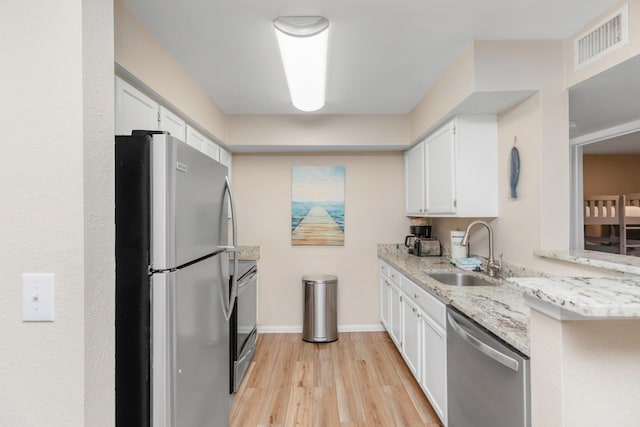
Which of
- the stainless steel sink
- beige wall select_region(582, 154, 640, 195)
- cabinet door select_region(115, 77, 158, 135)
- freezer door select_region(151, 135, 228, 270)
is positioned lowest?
the stainless steel sink

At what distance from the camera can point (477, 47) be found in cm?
198

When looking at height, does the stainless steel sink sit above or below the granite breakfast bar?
below

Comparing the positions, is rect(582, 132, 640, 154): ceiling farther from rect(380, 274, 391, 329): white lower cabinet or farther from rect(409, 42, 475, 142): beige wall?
rect(380, 274, 391, 329): white lower cabinet

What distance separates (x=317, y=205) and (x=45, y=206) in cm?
304

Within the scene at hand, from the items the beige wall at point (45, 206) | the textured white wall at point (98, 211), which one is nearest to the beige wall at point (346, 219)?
the textured white wall at point (98, 211)

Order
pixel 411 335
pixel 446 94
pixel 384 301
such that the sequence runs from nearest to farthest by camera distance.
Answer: pixel 446 94
pixel 411 335
pixel 384 301

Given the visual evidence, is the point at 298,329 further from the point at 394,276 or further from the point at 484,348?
the point at 484,348

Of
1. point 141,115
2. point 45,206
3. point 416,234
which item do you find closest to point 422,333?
point 416,234

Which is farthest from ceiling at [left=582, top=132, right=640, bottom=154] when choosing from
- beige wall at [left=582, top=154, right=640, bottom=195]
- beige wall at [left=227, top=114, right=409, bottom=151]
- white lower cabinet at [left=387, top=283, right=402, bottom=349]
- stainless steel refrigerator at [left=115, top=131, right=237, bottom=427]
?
stainless steel refrigerator at [left=115, top=131, right=237, bottom=427]

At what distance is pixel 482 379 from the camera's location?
139 cm

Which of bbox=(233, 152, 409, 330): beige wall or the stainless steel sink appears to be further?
bbox=(233, 152, 409, 330): beige wall

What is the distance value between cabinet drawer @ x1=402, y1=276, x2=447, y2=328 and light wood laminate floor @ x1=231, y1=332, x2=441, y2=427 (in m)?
0.72

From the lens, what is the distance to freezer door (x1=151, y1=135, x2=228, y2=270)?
3.65 feet

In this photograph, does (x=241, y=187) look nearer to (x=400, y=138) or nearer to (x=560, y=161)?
(x=400, y=138)
